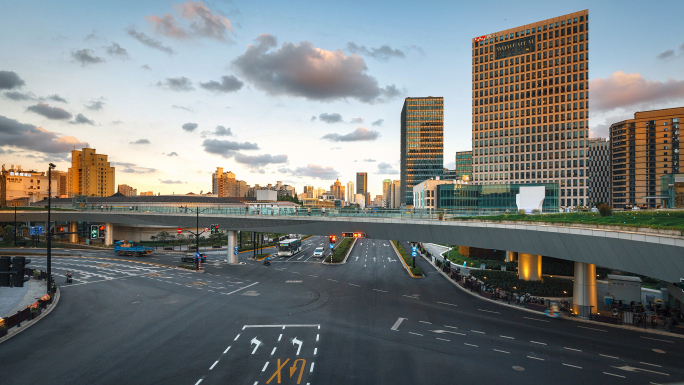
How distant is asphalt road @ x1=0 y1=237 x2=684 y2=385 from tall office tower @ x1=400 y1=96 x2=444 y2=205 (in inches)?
5487

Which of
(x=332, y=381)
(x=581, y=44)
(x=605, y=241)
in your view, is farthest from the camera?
(x=581, y=44)

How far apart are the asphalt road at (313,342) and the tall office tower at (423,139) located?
13936 centimetres

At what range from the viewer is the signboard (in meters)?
105

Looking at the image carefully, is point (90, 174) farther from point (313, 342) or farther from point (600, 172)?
point (600, 172)

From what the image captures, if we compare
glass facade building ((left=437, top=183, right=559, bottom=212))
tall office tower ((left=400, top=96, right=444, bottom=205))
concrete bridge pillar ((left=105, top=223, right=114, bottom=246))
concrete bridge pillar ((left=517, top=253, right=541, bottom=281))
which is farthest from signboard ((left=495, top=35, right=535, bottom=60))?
concrete bridge pillar ((left=105, top=223, right=114, bottom=246))

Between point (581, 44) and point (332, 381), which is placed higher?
point (581, 44)

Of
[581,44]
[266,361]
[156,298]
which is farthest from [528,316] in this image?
[581,44]

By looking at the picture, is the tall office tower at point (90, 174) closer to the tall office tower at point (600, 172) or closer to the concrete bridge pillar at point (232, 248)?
the concrete bridge pillar at point (232, 248)

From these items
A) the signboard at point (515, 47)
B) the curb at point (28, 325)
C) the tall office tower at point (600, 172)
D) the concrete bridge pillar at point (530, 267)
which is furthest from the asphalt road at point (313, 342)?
the tall office tower at point (600, 172)

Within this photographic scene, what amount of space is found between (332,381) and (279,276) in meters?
28.0

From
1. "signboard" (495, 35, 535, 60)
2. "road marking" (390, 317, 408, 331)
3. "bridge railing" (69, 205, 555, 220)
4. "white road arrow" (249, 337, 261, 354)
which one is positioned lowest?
"road marking" (390, 317, 408, 331)

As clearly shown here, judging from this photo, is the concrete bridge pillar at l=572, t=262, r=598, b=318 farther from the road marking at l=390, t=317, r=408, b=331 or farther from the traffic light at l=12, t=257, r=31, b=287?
the traffic light at l=12, t=257, r=31, b=287

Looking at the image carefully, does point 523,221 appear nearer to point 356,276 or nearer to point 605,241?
point 605,241

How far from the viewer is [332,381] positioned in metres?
15.9
